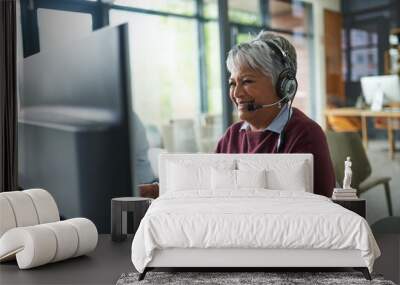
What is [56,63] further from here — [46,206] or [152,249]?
[152,249]

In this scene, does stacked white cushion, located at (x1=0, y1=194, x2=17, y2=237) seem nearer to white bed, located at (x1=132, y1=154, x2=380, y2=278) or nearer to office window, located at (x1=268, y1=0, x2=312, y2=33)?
white bed, located at (x1=132, y1=154, x2=380, y2=278)

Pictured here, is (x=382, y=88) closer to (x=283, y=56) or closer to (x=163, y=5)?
(x=283, y=56)

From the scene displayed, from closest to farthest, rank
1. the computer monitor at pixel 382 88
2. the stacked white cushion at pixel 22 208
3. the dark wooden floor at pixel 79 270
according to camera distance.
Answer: the dark wooden floor at pixel 79 270 < the stacked white cushion at pixel 22 208 < the computer monitor at pixel 382 88

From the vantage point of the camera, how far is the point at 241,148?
21.4ft

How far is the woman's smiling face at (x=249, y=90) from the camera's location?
639 centimetres

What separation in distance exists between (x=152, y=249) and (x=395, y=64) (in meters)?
3.40

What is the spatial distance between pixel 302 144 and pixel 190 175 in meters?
1.16

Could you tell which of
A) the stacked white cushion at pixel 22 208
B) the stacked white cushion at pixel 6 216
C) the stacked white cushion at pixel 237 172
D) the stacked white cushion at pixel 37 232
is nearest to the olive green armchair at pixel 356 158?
the stacked white cushion at pixel 237 172

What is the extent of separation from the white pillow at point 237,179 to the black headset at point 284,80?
2.15ft

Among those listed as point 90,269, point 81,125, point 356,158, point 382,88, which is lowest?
point 90,269

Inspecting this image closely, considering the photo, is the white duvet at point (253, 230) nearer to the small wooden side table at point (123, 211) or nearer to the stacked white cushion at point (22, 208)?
the stacked white cushion at point (22, 208)

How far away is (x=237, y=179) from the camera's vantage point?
227 inches

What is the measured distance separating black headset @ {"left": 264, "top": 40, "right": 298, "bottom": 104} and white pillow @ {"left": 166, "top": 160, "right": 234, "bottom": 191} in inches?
36.4

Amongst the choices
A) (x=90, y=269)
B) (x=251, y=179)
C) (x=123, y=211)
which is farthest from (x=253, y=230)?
(x=123, y=211)
